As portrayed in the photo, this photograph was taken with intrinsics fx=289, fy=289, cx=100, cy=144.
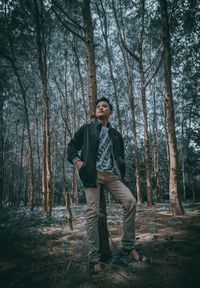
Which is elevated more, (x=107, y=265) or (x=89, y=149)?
(x=89, y=149)

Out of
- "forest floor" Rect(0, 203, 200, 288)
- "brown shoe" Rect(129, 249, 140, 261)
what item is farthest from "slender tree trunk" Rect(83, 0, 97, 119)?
"forest floor" Rect(0, 203, 200, 288)

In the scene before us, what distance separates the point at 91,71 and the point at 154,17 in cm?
938

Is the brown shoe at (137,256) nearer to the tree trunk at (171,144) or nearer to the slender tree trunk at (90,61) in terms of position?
the slender tree trunk at (90,61)

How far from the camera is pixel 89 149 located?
12.9 feet

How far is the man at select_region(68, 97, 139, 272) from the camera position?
12.3 ft

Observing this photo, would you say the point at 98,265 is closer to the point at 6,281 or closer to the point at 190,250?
the point at 6,281

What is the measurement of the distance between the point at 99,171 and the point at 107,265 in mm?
1191

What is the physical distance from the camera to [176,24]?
40.7 ft

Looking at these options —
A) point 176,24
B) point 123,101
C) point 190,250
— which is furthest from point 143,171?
point 190,250

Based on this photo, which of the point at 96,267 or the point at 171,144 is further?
the point at 171,144

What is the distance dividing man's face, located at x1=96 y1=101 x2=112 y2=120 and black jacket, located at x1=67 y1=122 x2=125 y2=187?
171 mm

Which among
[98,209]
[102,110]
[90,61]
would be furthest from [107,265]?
[90,61]

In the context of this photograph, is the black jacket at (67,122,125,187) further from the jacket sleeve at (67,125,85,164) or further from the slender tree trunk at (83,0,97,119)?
the slender tree trunk at (83,0,97,119)

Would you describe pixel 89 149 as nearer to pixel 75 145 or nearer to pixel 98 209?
pixel 75 145
